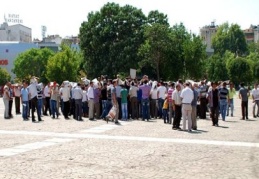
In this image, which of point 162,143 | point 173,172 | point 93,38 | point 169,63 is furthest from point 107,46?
point 173,172

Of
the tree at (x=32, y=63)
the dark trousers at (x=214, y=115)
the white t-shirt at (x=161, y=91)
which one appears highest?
the tree at (x=32, y=63)

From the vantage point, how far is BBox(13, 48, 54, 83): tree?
307ft

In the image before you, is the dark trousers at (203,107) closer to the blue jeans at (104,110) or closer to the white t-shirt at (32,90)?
the blue jeans at (104,110)

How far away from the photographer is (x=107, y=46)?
5525 centimetres

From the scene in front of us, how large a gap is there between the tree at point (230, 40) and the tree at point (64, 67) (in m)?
56.0

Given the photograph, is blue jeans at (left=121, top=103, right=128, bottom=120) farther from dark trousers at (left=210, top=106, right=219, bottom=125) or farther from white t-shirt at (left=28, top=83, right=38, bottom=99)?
dark trousers at (left=210, top=106, right=219, bottom=125)

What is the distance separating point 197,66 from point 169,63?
3.29 m

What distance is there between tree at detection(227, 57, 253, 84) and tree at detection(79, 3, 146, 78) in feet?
103

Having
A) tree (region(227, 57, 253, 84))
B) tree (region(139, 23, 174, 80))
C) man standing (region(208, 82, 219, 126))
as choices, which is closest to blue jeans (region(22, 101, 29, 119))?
man standing (region(208, 82, 219, 126))

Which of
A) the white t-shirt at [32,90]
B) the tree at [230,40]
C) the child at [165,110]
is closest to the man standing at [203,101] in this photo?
the child at [165,110]

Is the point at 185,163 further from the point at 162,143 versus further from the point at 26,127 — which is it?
the point at 26,127

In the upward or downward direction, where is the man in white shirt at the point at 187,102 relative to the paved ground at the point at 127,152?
upward

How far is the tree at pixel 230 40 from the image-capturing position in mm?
121500

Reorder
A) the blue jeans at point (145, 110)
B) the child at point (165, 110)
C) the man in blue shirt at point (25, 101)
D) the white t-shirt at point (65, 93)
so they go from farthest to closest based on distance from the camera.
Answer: the white t-shirt at point (65, 93) → the man in blue shirt at point (25, 101) → the blue jeans at point (145, 110) → the child at point (165, 110)
